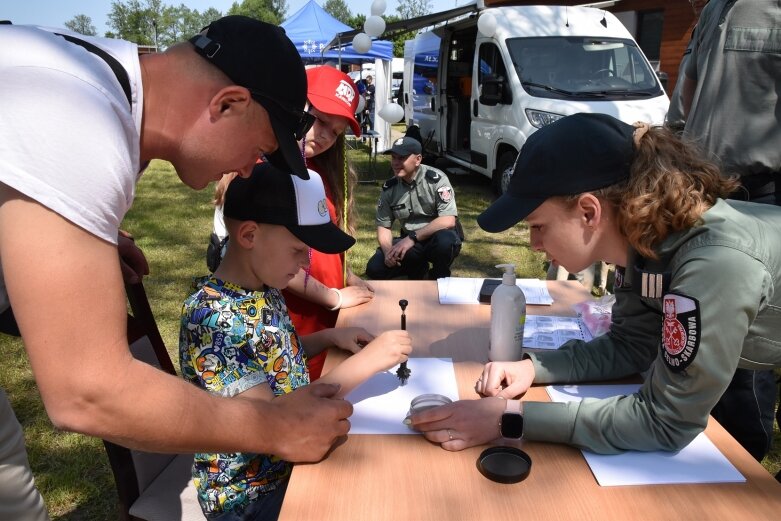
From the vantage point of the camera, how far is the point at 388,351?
1543mm

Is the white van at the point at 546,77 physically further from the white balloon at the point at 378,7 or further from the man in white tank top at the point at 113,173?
the man in white tank top at the point at 113,173

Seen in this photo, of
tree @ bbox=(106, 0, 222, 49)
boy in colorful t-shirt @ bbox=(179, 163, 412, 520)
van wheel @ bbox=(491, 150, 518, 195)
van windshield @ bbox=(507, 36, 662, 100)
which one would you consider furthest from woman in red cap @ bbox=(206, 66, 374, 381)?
tree @ bbox=(106, 0, 222, 49)

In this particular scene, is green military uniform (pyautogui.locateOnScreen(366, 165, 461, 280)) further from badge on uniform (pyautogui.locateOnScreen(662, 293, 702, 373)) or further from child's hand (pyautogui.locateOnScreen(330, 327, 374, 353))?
badge on uniform (pyautogui.locateOnScreen(662, 293, 702, 373))

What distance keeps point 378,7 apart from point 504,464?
9.01m

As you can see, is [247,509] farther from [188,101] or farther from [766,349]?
[766,349]

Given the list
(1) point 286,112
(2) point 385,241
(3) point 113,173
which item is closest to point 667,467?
(1) point 286,112

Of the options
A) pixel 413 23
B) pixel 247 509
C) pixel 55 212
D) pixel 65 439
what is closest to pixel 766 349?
pixel 247 509

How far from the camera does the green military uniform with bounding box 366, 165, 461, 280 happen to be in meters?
4.21

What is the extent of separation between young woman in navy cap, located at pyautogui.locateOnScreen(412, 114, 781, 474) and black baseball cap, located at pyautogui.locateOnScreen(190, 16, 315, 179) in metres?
0.52

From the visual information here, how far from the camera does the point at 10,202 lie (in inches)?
31.4

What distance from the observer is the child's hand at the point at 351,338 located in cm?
179

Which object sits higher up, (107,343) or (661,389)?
(107,343)

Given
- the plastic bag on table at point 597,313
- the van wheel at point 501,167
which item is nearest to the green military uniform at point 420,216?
the plastic bag on table at point 597,313

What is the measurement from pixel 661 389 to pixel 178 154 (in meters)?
1.06
